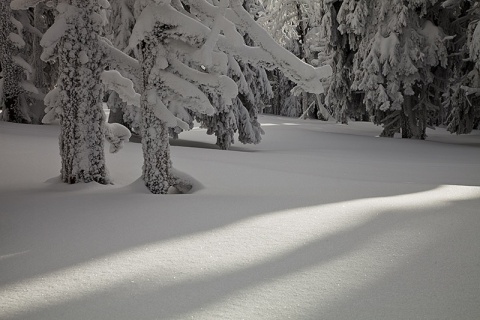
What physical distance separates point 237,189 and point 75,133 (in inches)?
84.0

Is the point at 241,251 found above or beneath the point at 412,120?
beneath

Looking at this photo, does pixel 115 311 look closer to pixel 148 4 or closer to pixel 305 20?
pixel 148 4

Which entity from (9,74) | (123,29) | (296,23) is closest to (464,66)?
(123,29)

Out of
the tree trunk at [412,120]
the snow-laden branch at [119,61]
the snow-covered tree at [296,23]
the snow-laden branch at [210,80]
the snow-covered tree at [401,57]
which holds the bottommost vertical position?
the tree trunk at [412,120]

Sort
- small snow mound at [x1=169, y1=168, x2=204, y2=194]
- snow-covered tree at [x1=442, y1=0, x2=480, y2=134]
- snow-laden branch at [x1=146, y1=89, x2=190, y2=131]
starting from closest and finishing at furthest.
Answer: snow-laden branch at [x1=146, y1=89, x2=190, y2=131]
small snow mound at [x1=169, y1=168, x2=204, y2=194]
snow-covered tree at [x1=442, y1=0, x2=480, y2=134]

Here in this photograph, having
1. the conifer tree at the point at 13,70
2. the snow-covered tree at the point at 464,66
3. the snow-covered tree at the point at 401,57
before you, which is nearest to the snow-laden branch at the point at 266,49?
the snow-covered tree at the point at 464,66

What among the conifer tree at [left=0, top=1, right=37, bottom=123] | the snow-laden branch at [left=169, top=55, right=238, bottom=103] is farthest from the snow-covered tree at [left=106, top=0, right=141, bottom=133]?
the snow-laden branch at [left=169, top=55, right=238, bottom=103]

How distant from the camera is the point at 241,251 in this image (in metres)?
3.20

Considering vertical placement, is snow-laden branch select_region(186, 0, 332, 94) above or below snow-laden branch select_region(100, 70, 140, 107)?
above

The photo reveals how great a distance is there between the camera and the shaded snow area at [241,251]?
2430 millimetres

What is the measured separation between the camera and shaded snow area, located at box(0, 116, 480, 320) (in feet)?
7.97

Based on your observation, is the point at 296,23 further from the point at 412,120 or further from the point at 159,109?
the point at 159,109

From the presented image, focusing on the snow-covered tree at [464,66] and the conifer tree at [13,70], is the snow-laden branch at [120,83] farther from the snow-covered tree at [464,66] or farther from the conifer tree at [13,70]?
the snow-covered tree at [464,66]

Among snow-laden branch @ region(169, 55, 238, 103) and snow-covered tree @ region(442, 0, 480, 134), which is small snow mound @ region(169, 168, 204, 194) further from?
snow-covered tree @ region(442, 0, 480, 134)
